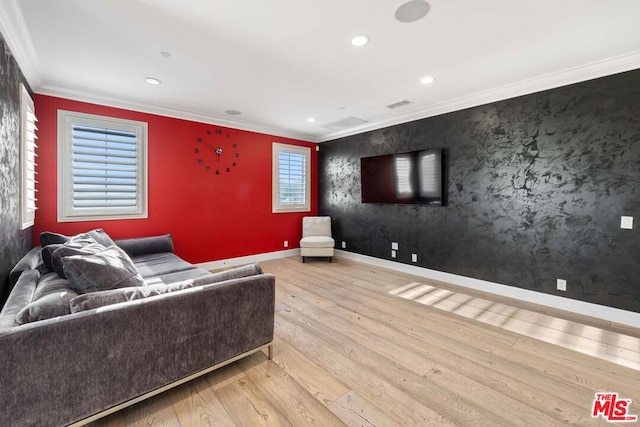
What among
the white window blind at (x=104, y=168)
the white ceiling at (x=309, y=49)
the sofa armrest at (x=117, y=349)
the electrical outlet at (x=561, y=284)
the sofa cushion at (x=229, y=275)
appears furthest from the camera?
the white window blind at (x=104, y=168)

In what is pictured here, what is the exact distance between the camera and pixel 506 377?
198 cm

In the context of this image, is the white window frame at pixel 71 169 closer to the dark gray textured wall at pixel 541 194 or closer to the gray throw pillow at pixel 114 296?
the gray throw pillow at pixel 114 296

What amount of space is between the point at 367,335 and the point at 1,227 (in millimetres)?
3047

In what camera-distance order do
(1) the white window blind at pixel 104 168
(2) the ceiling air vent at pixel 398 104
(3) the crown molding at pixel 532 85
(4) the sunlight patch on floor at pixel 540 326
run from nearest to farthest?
(4) the sunlight patch on floor at pixel 540 326 → (3) the crown molding at pixel 532 85 → (1) the white window blind at pixel 104 168 → (2) the ceiling air vent at pixel 398 104

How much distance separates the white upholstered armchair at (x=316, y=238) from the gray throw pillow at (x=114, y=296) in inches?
142

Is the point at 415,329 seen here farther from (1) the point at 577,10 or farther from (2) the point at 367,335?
(1) the point at 577,10

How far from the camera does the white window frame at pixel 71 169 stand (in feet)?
11.2

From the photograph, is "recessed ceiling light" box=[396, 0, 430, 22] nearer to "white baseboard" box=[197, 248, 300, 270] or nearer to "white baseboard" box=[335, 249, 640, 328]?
"white baseboard" box=[335, 249, 640, 328]

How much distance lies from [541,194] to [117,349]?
4260 millimetres

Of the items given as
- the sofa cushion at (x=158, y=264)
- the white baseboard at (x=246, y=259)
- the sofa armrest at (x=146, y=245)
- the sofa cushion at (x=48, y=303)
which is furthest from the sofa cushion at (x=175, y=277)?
the white baseboard at (x=246, y=259)

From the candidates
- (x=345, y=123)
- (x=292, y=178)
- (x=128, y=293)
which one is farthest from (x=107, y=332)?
(x=292, y=178)

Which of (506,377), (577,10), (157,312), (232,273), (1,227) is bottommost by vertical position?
(506,377)

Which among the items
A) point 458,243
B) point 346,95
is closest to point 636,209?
point 458,243

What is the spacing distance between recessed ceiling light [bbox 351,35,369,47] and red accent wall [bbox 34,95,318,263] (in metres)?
3.09
